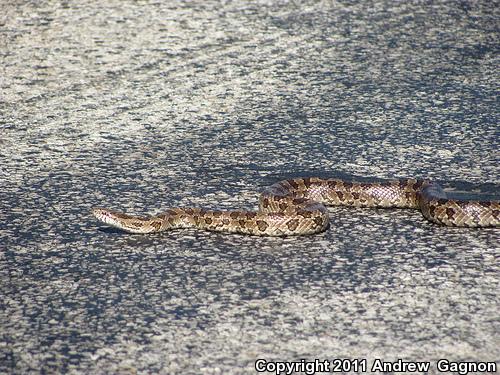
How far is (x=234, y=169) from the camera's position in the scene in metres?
8.63

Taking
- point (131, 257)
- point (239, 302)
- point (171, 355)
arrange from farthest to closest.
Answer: point (131, 257) < point (239, 302) < point (171, 355)

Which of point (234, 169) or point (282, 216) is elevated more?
point (282, 216)

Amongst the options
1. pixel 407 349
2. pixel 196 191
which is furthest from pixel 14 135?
pixel 407 349

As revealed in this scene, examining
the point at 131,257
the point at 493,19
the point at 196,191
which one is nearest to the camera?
the point at 131,257

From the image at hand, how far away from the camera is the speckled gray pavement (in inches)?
225

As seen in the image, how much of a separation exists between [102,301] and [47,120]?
408 cm

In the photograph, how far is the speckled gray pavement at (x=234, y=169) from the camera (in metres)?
5.73

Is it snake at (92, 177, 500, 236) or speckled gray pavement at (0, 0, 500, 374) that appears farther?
snake at (92, 177, 500, 236)

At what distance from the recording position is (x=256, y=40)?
12.3 metres

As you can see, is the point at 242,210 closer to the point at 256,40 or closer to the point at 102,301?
the point at 102,301

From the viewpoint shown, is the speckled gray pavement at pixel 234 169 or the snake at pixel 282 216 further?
the snake at pixel 282 216

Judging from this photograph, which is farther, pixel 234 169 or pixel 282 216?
pixel 234 169

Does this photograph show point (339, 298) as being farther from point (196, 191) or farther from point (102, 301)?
point (196, 191)

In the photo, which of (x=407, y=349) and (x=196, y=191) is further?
(x=196, y=191)
